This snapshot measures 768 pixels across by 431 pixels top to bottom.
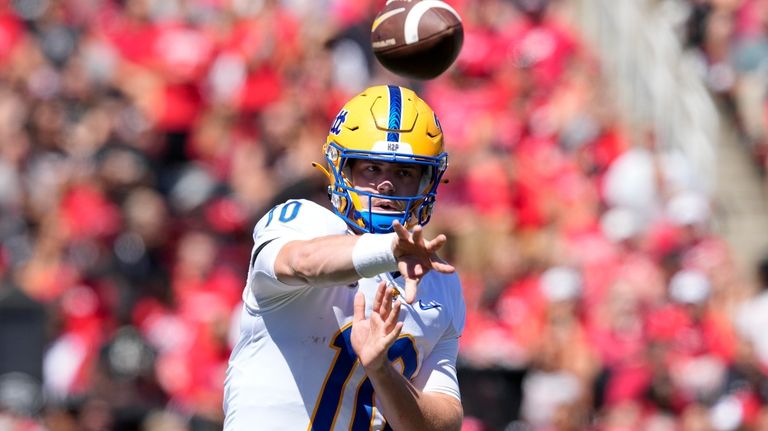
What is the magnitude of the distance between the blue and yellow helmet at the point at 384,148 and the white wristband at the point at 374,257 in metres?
0.53

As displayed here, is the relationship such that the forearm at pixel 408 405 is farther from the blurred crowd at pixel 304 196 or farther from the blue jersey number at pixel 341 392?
the blurred crowd at pixel 304 196

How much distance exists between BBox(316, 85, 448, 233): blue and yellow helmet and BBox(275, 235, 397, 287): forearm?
42cm

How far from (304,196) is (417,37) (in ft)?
14.2

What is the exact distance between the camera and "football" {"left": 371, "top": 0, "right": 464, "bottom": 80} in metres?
5.26

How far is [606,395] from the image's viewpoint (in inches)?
377

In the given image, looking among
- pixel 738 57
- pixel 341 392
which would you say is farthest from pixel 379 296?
pixel 738 57

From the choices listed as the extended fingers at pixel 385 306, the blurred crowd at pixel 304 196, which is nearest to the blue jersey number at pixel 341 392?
the extended fingers at pixel 385 306

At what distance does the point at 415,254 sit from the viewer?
392 cm

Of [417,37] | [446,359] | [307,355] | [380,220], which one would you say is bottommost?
[446,359]

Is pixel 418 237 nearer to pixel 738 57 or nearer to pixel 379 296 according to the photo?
pixel 379 296

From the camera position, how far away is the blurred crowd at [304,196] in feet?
31.5

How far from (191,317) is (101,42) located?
441 centimetres

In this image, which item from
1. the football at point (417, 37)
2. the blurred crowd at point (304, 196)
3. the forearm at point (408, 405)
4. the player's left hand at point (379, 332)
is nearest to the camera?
the player's left hand at point (379, 332)

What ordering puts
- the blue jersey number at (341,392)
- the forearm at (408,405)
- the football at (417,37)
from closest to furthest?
the forearm at (408,405), the blue jersey number at (341,392), the football at (417,37)
